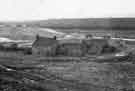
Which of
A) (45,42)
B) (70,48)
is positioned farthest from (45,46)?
(70,48)

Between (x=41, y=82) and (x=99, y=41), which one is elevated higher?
(x=99, y=41)

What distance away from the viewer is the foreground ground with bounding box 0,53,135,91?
70.7 inches

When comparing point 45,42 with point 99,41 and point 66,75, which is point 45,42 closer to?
point 66,75

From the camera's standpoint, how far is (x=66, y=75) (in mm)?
2012

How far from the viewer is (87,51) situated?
89.2 inches

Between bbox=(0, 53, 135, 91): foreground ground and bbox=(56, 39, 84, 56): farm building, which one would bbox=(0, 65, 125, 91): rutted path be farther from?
bbox=(56, 39, 84, 56): farm building

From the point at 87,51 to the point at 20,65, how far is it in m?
1.03

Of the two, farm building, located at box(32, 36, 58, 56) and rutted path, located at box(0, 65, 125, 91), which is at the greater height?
farm building, located at box(32, 36, 58, 56)

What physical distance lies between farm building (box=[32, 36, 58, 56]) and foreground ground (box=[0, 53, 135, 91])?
0.11m

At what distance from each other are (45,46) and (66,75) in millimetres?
569

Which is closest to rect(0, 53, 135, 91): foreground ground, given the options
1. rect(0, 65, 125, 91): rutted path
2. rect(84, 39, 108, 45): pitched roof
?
rect(0, 65, 125, 91): rutted path

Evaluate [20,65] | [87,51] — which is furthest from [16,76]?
[87,51]

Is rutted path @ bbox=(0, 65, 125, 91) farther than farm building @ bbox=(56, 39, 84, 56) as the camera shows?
No

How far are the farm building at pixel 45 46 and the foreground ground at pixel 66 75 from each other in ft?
0.35
